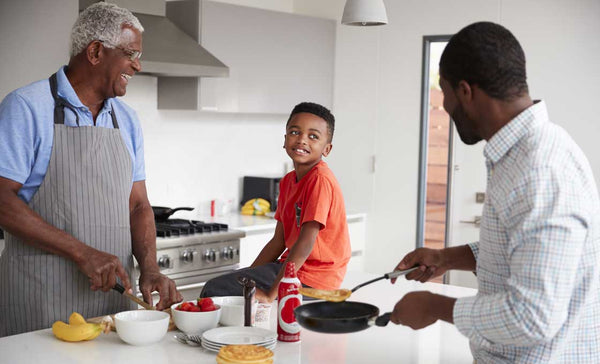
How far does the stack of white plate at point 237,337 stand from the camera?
5.74ft

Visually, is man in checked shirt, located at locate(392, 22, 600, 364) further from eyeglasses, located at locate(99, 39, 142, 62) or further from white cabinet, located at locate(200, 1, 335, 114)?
white cabinet, located at locate(200, 1, 335, 114)

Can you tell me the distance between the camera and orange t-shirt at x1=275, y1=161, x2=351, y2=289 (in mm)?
2328

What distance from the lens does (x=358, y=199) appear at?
5.14 metres

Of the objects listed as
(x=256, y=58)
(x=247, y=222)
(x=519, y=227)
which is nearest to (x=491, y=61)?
(x=519, y=227)

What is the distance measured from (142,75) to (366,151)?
5.54 feet

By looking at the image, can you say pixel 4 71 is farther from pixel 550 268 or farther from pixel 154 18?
pixel 550 268

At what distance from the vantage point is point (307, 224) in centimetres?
230

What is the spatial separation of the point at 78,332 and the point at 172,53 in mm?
2333

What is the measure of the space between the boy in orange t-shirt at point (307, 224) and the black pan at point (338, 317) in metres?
0.43

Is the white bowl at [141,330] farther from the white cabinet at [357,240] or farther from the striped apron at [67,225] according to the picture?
the white cabinet at [357,240]

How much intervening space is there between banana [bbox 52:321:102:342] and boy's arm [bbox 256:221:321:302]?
50cm

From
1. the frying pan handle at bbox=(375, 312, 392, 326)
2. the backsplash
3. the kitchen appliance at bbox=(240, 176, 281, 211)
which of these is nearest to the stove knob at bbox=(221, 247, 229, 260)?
the backsplash

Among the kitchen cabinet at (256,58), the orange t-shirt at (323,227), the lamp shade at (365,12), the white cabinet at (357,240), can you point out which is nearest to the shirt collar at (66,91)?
the orange t-shirt at (323,227)

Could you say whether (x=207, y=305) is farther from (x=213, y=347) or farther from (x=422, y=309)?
(x=422, y=309)
